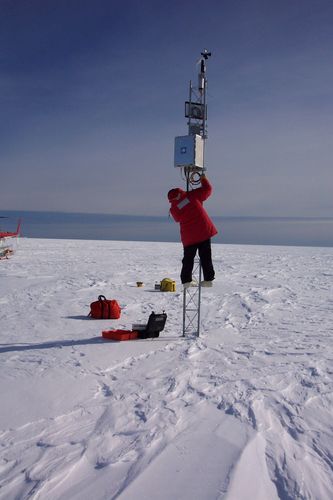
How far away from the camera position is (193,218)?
5.61m

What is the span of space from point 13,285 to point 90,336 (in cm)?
639

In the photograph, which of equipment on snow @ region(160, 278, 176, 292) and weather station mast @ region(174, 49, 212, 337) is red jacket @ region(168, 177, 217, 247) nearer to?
weather station mast @ region(174, 49, 212, 337)

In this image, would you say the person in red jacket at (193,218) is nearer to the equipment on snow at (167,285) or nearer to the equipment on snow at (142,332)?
the equipment on snow at (142,332)

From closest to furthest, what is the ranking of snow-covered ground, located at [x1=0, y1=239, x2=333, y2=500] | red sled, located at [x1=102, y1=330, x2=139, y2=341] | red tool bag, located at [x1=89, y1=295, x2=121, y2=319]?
snow-covered ground, located at [x1=0, y1=239, x2=333, y2=500], red sled, located at [x1=102, y1=330, x2=139, y2=341], red tool bag, located at [x1=89, y1=295, x2=121, y2=319]

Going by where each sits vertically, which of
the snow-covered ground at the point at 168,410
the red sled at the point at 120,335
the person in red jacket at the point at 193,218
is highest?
the person in red jacket at the point at 193,218

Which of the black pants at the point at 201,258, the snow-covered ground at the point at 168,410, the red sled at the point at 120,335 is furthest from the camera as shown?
the red sled at the point at 120,335

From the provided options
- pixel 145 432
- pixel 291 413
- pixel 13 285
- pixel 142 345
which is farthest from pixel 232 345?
pixel 13 285

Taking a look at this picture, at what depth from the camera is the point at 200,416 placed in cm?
358

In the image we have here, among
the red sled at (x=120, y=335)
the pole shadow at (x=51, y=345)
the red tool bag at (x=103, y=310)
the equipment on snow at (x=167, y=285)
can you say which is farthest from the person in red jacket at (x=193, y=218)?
the equipment on snow at (x=167, y=285)

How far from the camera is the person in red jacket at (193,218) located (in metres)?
5.54

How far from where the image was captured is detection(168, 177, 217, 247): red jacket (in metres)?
5.54

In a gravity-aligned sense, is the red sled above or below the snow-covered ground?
above

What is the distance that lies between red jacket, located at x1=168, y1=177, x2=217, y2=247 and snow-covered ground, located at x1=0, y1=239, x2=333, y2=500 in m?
1.71

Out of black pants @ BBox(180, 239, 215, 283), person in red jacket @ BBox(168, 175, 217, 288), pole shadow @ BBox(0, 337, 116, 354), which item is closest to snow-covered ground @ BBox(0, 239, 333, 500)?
pole shadow @ BBox(0, 337, 116, 354)
